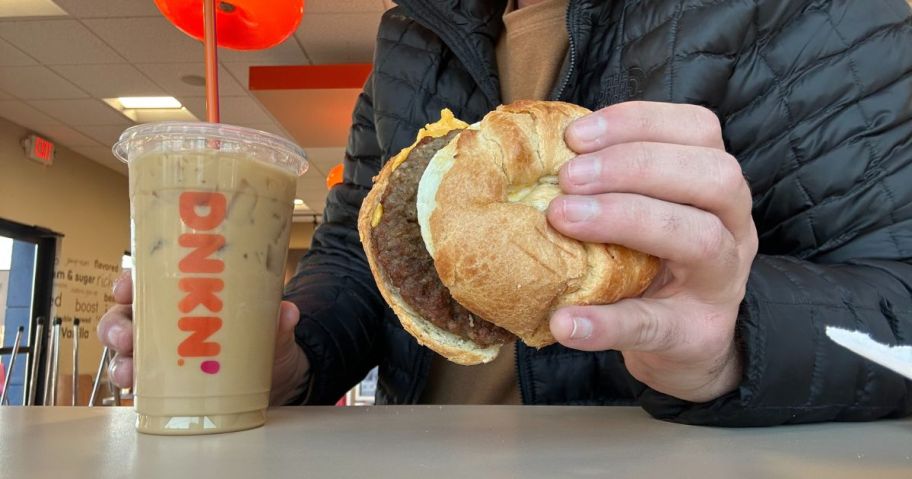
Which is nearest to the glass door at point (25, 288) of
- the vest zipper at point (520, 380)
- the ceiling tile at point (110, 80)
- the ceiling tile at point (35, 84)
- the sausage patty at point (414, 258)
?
the ceiling tile at point (35, 84)

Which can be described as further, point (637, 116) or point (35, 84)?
point (35, 84)

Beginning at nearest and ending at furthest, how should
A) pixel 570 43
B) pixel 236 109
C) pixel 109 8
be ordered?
1. pixel 570 43
2. pixel 109 8
3. pixel 236 109

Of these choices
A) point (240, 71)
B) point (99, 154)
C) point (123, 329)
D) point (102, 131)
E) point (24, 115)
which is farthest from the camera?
point (99, 154)

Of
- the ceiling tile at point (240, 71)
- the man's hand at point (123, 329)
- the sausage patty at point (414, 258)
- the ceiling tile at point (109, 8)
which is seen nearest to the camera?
the sausage patty at point (414, 258)

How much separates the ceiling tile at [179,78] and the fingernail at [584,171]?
500 centimetres

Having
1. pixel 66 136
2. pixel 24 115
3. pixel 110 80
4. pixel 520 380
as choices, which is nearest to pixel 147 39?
pixel 110 80

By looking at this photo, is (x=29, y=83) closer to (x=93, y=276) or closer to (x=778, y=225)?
(x=93, y=276)

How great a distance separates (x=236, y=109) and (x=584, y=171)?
600cm

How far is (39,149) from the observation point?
272 inches

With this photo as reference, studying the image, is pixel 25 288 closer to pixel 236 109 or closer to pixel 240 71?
pixel 236 109

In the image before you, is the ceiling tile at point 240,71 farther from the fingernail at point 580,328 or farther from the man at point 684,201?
the fingernail at point 580,328

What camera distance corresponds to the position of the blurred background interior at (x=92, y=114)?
4.46m

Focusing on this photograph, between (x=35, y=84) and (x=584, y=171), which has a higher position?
(x=35, y=84)

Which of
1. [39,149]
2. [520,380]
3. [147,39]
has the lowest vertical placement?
[520,380]
